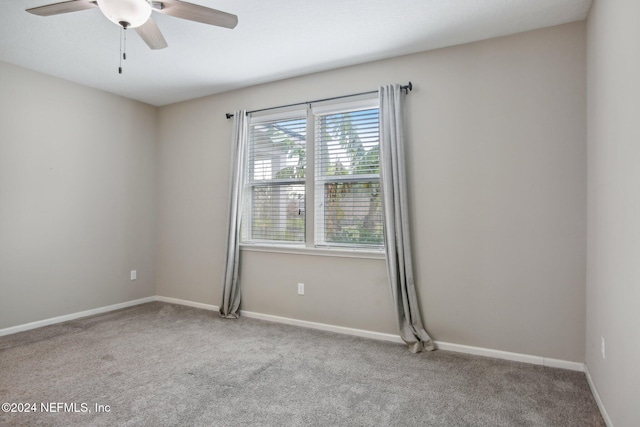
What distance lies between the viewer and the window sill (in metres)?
3.20

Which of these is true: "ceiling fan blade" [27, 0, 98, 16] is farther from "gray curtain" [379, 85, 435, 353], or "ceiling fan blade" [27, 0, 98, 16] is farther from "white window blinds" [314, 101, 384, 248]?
"gray curtain" [379, 85, 435, 353]

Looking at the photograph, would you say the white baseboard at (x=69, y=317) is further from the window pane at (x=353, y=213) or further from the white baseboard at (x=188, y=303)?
the window pane at (x=353, y=213)

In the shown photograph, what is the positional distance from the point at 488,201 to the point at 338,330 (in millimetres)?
1805

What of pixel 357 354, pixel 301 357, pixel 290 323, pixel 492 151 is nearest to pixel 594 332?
pixel 492 151

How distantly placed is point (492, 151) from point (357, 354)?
1.97 m

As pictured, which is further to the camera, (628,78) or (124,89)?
(124,89)

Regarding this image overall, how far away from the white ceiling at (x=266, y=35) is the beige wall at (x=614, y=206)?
66 cm

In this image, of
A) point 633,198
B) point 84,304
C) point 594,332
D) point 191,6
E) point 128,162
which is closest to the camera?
point 633,198

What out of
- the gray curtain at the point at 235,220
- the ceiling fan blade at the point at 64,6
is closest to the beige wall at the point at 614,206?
the ceiling fan blade at the point at 64,6

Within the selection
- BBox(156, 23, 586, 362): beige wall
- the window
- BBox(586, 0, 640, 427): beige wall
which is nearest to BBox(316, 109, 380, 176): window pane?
the window

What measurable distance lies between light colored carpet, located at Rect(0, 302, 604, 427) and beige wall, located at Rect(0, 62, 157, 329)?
1.95ft

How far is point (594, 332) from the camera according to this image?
2215mm

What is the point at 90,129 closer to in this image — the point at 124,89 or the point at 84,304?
the point at 124,89

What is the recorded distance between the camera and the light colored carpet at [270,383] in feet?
6.32
